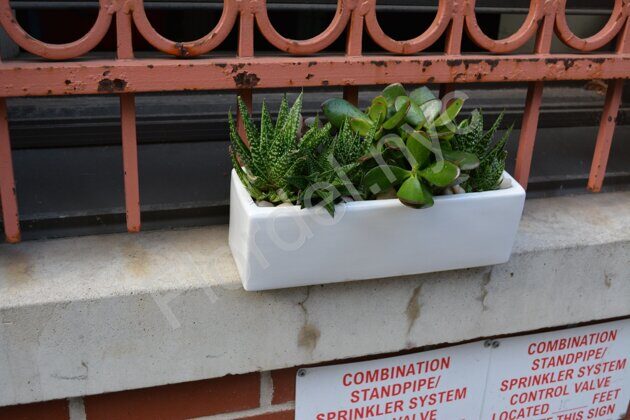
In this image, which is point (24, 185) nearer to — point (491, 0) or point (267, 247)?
point (267, 247)

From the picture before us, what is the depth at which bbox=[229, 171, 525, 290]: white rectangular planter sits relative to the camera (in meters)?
1.10

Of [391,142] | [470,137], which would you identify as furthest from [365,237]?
[470,137]

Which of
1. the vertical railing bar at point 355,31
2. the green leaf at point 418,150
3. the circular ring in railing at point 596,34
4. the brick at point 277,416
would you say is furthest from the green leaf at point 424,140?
the brick at point 277,416

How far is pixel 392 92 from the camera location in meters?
1.17

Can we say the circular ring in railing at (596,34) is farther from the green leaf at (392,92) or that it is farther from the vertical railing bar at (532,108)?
the green leaf at (392,92)

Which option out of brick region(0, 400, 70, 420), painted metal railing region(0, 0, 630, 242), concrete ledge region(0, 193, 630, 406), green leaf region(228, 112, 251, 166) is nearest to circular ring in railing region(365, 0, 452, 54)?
painted metal railing region(0, 0, 630, 242)

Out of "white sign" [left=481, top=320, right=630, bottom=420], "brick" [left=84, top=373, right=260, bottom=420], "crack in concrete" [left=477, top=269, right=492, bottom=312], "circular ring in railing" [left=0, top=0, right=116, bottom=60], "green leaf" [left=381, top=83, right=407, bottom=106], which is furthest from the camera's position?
"white sign" [left=481, top=320, right=630, bottom=420]

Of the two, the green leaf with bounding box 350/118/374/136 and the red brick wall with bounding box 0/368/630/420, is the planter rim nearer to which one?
the green leaf with bounding box 350/118/374/136

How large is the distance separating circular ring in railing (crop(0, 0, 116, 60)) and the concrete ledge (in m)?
0.37

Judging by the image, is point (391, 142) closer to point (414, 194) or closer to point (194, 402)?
point (414, 194)

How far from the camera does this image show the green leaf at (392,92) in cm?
116

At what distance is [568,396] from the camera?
1660 mm

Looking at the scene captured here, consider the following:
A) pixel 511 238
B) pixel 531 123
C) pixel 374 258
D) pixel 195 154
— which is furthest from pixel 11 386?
pixel 531 123

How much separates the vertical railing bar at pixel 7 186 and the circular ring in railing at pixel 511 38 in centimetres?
84
